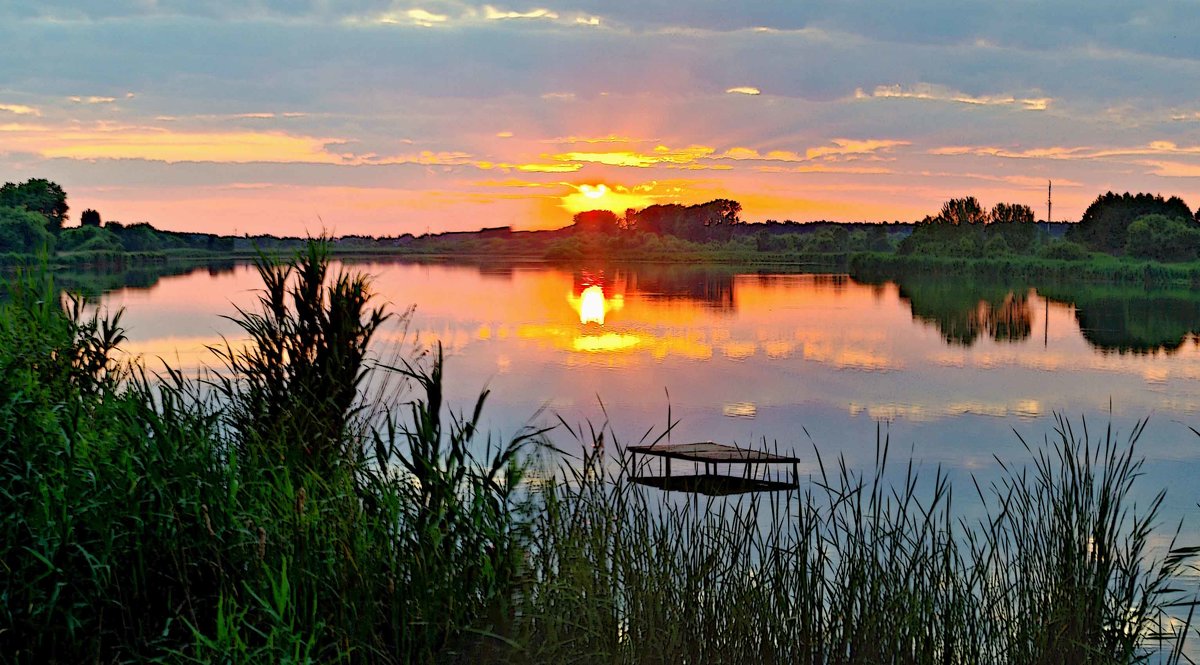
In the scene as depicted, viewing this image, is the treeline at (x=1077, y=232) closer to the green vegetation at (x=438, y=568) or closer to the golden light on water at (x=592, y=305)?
the golden light on water at (x=592, y=305)

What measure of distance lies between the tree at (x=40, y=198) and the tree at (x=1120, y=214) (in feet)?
262

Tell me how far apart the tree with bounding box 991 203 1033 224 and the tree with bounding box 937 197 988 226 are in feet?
4.42

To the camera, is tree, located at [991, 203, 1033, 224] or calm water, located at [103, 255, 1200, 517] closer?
calm water, located at [103, 255, 1200, 517]

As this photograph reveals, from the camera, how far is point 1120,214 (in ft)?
268

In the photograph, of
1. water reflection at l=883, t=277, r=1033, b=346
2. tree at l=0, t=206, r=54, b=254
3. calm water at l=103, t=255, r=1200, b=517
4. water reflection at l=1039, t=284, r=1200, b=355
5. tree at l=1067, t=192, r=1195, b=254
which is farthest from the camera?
tree at l=1067, t=192, r=1195, b=254

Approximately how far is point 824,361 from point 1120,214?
178 ft

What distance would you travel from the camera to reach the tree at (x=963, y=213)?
9988 centimetres

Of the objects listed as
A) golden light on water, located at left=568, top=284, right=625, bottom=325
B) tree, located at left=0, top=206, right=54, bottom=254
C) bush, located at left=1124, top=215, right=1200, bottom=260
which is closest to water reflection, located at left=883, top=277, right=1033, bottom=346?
bush, located at left=1124, top=215, right=1200, bottom=260

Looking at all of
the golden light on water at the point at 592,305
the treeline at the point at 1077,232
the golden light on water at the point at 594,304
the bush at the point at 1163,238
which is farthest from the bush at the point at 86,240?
the bush at the point at 1163,238

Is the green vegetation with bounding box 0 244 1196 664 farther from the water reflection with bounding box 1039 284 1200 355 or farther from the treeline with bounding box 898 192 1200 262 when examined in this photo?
the treeline with bounding box 898 192 1200 262

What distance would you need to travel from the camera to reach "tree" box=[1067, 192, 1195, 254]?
267 ft

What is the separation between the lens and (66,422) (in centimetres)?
739

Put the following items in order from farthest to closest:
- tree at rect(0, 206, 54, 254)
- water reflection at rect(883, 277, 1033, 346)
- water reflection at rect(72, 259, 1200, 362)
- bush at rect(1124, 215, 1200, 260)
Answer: bush at rect(1124, 215, 1200, 260)
tree at rect(0, 206, 54, 254)
water reflection at rect(883, 277, 1033, 346)
water reflection at rect(72, 259, 1200, 362)

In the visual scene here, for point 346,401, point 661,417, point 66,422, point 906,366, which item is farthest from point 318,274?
point 906,366
